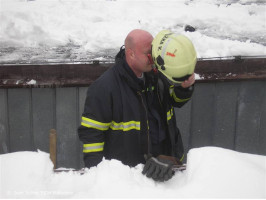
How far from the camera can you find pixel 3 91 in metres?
3.62

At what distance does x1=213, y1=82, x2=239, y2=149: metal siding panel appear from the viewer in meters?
3.81

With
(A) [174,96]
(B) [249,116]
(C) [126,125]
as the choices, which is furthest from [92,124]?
(B) [249,116]

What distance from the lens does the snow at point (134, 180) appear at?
151cm

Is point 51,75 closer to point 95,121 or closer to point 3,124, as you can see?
point 3,124

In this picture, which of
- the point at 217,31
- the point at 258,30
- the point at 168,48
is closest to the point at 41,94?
the point at 168,48

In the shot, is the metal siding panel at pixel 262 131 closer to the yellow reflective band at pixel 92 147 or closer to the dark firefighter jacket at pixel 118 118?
the dark firefighter jacket at pixel 118 118

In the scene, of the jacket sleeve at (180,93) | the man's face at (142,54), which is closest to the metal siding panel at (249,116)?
the jacket sleeve at (180,93)

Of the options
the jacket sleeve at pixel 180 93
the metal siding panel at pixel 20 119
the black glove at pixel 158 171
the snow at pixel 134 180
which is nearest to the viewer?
the snow at pixel 134 180

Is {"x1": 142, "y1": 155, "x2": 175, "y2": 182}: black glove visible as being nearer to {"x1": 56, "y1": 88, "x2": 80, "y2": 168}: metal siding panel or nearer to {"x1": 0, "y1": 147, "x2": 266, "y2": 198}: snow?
{"x1": 0, "y1": 147, "x2": 266, "y2": 198}: snow

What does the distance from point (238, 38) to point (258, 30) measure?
18.1 inches

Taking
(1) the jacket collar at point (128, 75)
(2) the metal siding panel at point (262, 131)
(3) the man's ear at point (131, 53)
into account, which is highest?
(3) the man's ear at point (131, 53)

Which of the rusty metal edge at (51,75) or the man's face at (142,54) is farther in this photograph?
the rusty metal edge at (51,75)

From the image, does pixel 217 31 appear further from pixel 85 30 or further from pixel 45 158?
pixel 45 158

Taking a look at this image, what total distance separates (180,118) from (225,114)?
563 millimetres
